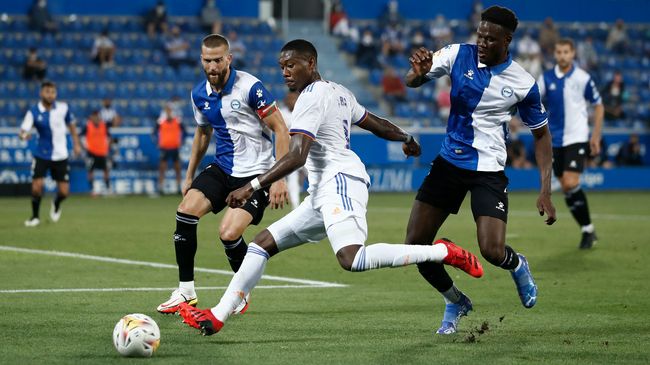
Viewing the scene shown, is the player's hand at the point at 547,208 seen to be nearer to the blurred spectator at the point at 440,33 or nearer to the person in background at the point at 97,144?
the person in background at the point at 97,144

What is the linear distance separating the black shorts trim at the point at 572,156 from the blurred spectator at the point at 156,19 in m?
20.5

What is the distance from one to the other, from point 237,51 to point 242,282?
25.7 meters

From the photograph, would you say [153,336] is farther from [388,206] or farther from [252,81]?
[388,206]

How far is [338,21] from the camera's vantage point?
36969 millimetres

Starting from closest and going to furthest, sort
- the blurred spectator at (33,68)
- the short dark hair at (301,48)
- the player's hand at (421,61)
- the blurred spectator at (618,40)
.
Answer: the short dark hair at (301,48)
the player's hand at (421,61)
the blurred spectator at (33,68)
the blurred spectator at (618,40)

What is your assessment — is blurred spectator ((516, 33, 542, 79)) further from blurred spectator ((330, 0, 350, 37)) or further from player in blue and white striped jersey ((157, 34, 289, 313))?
player in blue and white striped jersey ((157, 34, 289, 313))

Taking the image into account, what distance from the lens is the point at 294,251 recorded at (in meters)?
15.1

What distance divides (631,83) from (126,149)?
18548mm

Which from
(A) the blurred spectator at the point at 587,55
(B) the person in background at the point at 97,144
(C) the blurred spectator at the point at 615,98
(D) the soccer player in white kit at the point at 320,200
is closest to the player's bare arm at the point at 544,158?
(D) the soccer player in white kit at the point at 320,200

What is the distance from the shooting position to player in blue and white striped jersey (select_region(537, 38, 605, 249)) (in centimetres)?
1525

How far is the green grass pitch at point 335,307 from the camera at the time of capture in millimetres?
7523

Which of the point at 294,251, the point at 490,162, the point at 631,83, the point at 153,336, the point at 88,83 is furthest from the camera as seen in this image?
the point at 631,83

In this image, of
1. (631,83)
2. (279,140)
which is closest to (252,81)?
(279,140)

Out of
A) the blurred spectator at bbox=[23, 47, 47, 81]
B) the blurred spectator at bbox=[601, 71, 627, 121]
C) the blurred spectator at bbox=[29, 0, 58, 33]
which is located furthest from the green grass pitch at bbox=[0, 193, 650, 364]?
the blurred spectator at bbox=[601, 71, 627, 121]
